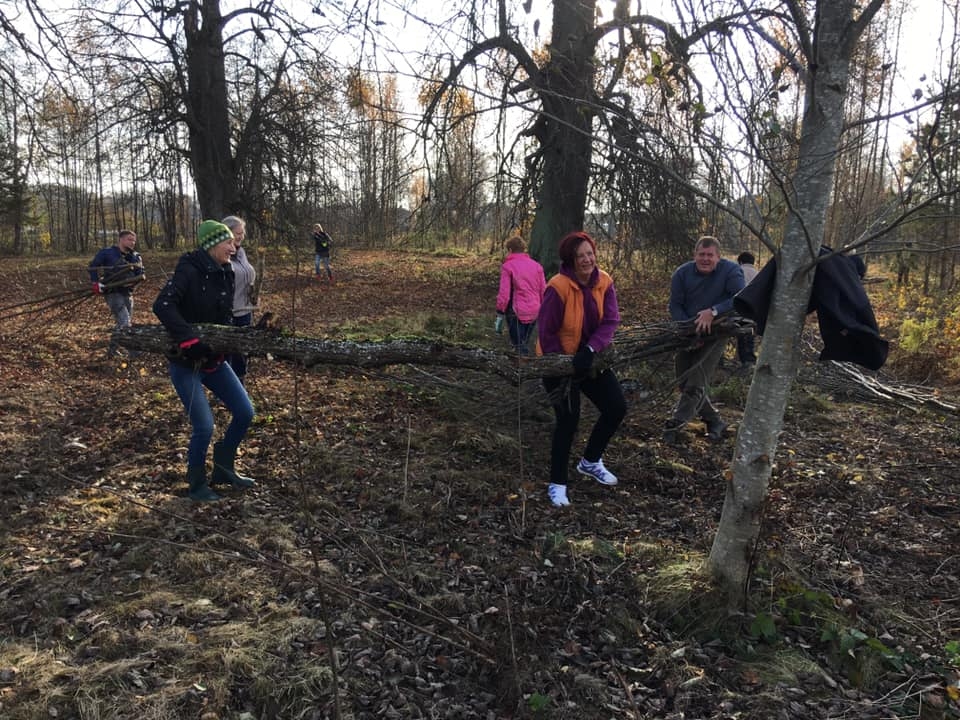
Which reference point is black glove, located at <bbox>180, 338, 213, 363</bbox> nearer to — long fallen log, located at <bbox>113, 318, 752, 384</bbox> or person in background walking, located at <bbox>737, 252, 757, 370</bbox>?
long fallen log, located at <bbox>113, 318, 752, 384</bbox>

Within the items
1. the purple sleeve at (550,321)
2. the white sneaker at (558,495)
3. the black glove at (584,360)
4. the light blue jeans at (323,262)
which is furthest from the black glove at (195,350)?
the light blue jeans at (323,262)

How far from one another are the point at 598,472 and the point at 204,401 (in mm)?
2843

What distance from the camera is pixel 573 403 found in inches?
158

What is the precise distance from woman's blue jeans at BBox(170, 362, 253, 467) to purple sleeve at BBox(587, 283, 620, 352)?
2.39 m

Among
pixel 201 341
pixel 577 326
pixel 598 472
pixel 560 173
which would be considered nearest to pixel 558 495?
pixel 598 472

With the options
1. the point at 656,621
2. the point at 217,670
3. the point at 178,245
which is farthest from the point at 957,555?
the point at 178,245

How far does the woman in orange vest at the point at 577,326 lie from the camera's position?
13.0ft

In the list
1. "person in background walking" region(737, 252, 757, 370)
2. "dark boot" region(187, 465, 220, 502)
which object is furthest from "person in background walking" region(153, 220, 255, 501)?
"person in background walking" region(737, 252, 757, 370)

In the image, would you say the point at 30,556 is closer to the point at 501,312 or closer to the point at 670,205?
the point at 501,312

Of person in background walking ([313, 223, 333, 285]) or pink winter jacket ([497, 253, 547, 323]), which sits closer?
pink winter jacket ([497, 253, 547, 323])

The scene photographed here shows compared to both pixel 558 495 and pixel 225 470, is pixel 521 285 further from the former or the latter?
pixel 225 470

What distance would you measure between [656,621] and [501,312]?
175 inches

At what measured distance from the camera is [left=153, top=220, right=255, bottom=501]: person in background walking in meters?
3.83

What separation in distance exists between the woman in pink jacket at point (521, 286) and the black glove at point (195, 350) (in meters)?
3.51
